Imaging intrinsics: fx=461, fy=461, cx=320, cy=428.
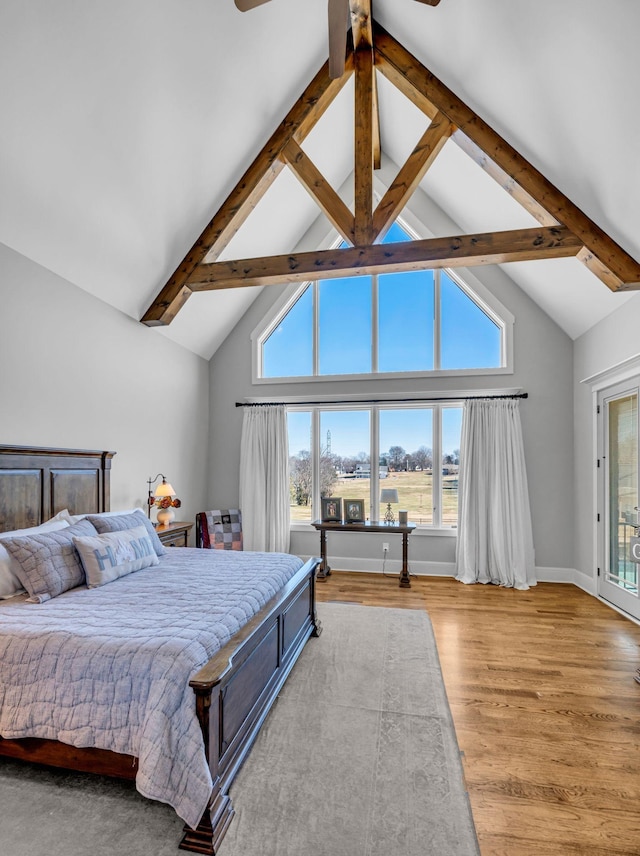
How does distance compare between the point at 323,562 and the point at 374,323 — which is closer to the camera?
the point at 323,562

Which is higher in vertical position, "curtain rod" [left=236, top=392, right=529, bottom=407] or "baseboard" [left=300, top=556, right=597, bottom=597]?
"curtain rod" [left=236, top=392, right=529, bottom=407]

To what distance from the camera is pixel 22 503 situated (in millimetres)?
3092

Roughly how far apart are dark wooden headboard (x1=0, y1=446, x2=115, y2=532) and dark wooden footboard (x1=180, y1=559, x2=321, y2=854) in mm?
1825

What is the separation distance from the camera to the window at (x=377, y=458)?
5613mm

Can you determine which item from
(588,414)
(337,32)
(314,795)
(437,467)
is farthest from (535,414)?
(314,795)

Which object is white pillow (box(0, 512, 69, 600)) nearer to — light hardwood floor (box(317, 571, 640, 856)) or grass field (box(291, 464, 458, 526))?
light hardwood floor (box(317, 571, 640, 856))

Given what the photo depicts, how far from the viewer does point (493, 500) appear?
5266mm

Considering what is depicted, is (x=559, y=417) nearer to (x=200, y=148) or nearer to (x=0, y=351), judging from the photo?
(x=200, y=148)

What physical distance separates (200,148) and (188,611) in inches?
140

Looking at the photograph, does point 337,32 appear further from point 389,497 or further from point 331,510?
point 331,510

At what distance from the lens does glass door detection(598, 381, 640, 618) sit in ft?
13.4

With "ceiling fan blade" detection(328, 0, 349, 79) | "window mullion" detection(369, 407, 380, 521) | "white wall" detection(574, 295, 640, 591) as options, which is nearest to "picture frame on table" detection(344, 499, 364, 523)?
"window mullion" detection(369, 407, 380, 521)

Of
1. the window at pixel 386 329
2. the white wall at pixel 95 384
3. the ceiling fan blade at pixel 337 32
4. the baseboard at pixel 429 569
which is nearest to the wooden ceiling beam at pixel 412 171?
the ceiling fan blade at pixel 337 32

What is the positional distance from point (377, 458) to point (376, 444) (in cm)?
18
